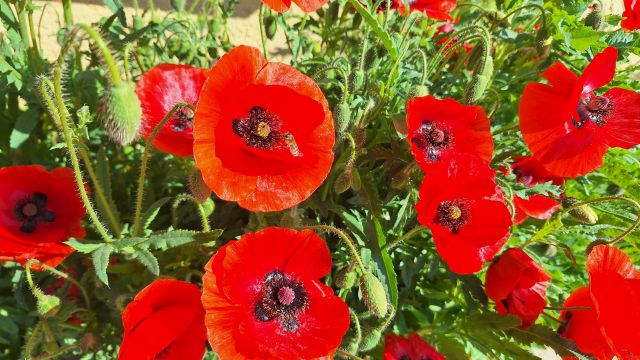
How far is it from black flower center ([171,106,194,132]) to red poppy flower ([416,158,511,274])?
0.64m

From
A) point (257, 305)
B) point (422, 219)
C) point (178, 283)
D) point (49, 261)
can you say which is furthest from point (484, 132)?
point (49, 261)

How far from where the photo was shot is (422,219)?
1.28 metres

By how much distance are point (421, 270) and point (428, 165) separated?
2.19 feet

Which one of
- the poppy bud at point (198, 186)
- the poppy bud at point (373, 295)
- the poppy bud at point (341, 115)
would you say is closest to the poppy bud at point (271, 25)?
the poppy bud at point (341, 115)

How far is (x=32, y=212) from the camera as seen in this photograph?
56.0 inches

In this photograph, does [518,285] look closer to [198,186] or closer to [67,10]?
[198,186]

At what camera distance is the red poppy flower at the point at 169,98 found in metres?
1.32

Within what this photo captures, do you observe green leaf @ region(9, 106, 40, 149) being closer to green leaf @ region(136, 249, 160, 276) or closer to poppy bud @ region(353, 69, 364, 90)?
green leaf @ region(136, 249, 160, 276)

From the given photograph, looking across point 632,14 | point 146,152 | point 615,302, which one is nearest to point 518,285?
point 615,302

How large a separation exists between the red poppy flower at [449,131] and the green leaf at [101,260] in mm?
769

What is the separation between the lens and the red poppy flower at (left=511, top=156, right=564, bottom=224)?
5.13 feet

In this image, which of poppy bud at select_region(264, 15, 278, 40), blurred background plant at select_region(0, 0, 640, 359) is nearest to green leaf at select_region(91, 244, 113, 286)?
blurred background plant at select_region(0, 0, 640, 359)

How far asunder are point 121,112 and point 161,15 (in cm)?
222

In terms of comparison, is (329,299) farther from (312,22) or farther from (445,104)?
(312,22)
